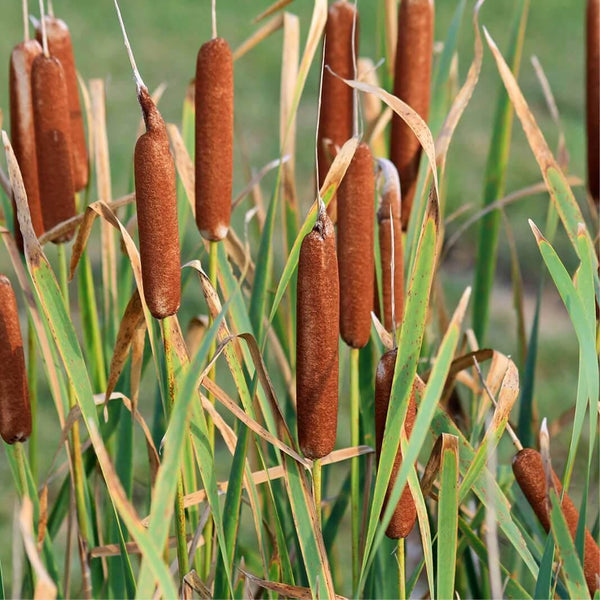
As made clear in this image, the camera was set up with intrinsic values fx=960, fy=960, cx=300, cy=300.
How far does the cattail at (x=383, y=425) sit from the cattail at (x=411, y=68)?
41 centimetres

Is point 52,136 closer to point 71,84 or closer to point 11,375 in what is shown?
point 71,84

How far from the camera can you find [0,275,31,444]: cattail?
76 centimetres

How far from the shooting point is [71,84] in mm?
1046

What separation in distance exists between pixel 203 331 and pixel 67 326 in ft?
1.09

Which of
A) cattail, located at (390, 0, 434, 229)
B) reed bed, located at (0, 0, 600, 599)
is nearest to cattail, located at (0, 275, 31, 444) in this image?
reed bed, located at (0, 0, 600, 599)

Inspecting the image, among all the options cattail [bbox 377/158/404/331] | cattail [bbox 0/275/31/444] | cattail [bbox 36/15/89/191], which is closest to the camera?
cattail [bbox 0/275/31/444]

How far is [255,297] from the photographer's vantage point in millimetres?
959

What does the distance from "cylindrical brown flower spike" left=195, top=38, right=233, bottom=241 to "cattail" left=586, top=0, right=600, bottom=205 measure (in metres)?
0.48

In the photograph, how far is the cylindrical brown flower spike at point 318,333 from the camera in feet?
2.14

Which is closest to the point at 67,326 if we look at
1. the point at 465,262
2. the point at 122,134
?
the point at 465,262

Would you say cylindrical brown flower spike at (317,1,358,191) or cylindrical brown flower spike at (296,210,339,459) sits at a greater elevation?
cylindrical brown flower spike at (317,1,358,191)

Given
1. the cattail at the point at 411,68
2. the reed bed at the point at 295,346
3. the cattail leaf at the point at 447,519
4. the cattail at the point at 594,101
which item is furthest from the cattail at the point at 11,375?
the cattail at the point at 594,101

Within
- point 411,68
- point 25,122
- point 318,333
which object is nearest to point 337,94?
point 411,68

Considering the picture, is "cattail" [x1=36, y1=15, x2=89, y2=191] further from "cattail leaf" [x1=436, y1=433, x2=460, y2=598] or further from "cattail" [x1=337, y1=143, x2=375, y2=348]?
"cattail leaf" [x1=436, y1=433, x2=460, y2=598]
